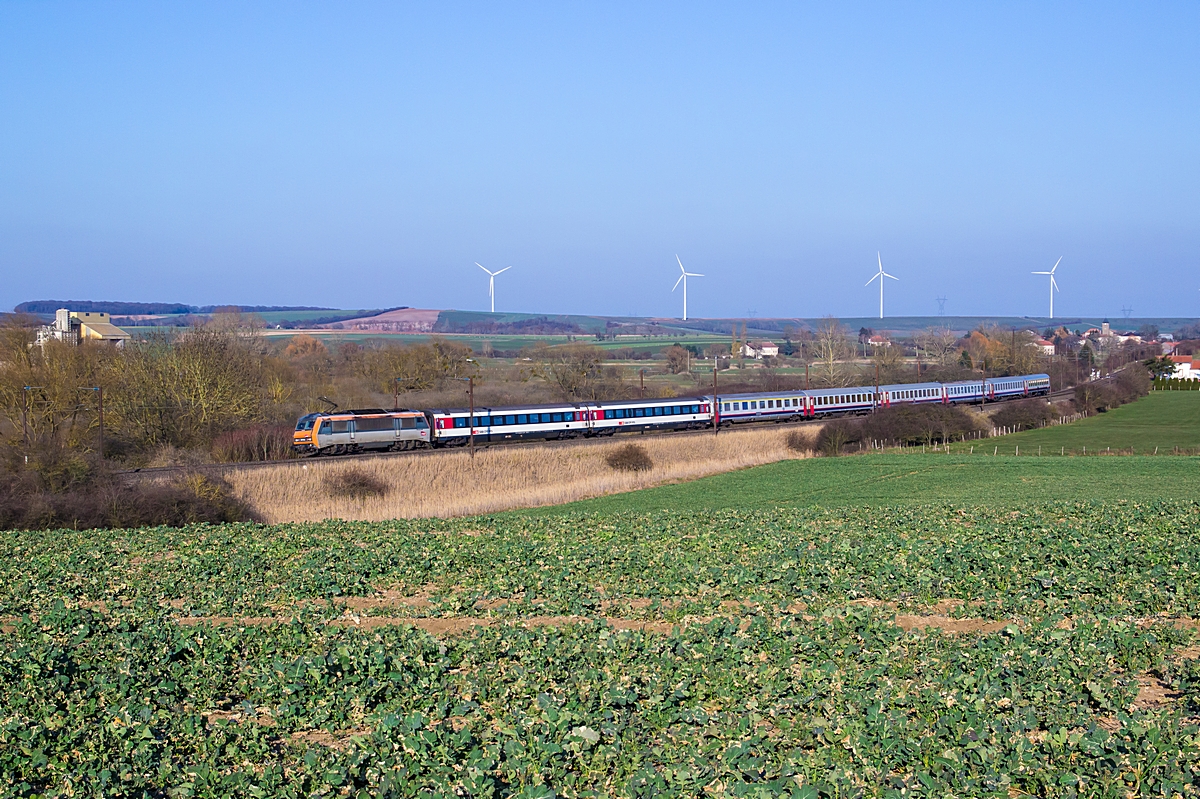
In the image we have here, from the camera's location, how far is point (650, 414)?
66.8 metres

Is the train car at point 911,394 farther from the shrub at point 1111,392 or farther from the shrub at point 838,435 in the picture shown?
the shrub at point 1111,392

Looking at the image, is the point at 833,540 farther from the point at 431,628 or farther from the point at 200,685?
the point at 200,685

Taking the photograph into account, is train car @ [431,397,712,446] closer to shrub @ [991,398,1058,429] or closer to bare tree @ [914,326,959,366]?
shrub @ [991,398,1058,429]

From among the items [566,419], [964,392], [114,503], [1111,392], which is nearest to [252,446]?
[566,419]

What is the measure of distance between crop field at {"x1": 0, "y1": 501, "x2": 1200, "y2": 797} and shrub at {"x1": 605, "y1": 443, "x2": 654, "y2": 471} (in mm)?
33625

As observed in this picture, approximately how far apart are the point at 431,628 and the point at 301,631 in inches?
83.7

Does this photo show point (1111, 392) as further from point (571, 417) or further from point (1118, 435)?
point (571, 417)

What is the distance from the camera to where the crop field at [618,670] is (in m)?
9.87

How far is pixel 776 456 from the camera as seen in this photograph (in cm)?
6681

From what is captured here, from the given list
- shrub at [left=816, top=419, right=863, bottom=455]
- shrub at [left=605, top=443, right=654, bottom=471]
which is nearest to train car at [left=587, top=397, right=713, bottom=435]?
shrub at [left=605, top=443, right=654, bottom=471]

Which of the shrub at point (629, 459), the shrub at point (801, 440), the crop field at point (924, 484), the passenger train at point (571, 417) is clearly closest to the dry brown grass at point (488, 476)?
the shrub at point (629, 459)

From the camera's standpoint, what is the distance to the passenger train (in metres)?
55.2

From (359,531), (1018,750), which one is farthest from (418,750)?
(359,531)

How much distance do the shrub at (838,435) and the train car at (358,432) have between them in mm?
26490
